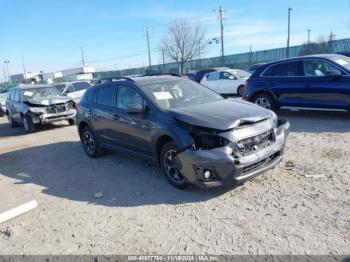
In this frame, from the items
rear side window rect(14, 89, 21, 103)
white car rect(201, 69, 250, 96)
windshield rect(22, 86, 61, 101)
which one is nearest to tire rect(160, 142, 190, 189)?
windshield rect(22, 86, 61, 101)

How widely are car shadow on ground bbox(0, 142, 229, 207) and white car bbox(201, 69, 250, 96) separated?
1111cm

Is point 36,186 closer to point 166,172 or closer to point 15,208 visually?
point 15,208

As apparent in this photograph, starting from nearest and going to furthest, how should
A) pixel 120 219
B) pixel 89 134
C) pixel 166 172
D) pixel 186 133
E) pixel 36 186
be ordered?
pixel 120 219
pixel 186 133
pixel 166 172
pixel 36 186
pixel 89 134

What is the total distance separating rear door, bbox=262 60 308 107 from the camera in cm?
963

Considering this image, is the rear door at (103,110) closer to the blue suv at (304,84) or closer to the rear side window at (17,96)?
the blue suv at (304,84)

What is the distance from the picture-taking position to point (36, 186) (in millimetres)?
6254

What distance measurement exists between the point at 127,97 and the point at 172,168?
1.79 meters

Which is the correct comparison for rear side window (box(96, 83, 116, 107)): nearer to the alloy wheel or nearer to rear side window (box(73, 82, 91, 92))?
the alloy wheel

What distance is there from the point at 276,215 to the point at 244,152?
933 mm

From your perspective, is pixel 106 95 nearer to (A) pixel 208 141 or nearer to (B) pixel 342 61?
(A) pixel 208 141

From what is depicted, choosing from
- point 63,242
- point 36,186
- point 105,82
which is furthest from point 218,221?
point 105,82

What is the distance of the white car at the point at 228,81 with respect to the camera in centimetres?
1806

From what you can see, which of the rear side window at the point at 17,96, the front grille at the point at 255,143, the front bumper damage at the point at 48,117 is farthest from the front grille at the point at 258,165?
the rear side window at the point at 17,96

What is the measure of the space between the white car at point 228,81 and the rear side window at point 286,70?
23.9 feet
